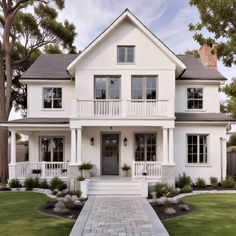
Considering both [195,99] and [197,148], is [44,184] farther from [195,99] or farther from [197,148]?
[195,99]

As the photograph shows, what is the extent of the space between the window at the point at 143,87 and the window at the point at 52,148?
538 centimetres

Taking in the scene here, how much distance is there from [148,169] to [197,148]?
3741 millimetres

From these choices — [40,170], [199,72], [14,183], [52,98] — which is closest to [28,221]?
[14,183]

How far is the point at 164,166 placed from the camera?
675 inches

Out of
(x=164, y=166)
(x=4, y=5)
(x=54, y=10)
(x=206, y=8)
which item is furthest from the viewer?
(x=54, y=10)

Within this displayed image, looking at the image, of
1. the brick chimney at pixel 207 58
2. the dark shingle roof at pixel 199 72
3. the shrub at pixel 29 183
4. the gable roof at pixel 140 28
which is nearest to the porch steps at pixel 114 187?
the shrub at pixel 29 183

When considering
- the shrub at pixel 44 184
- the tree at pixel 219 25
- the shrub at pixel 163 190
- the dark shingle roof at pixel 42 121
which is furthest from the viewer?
the dark shingle roof at pixel 42 121

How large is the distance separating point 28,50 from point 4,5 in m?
6.67

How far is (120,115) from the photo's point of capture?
1738 cm

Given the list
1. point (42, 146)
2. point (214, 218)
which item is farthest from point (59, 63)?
point (214, 218)

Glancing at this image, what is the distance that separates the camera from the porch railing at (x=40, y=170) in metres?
18.2

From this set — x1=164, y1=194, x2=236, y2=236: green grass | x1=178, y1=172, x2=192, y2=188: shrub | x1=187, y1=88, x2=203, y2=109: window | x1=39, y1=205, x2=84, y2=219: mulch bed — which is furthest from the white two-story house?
x1=39, y1=205, x2=84, y2=219: mulch bed

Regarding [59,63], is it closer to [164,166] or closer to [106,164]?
[106,164]

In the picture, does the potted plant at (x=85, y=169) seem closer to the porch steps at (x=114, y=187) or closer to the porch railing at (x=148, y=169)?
the porch steps at (x=114, y=187)
